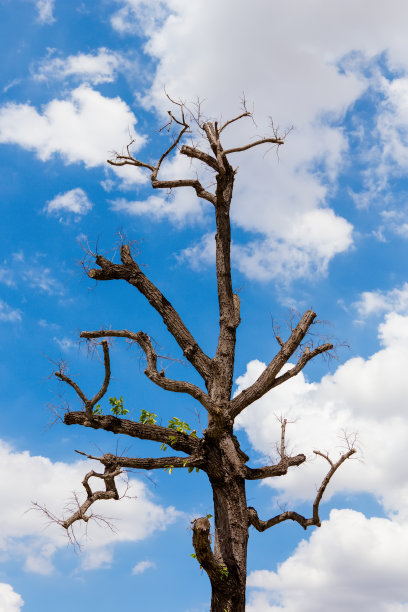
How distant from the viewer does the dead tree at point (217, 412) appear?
9.37 metres

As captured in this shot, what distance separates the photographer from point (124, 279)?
11031mm

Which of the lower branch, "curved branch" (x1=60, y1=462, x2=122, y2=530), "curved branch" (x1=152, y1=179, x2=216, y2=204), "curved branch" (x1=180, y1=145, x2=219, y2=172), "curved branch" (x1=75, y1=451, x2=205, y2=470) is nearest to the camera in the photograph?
the lower branch

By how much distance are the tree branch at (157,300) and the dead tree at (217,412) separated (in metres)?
0.02

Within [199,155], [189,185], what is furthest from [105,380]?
[199,155]

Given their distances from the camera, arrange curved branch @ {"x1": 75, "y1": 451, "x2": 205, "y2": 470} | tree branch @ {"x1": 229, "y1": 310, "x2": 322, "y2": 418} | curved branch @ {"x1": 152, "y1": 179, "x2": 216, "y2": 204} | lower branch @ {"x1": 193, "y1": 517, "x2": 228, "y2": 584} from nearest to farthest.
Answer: lower branch @ {"x1": 193, "y1": 517, "x2": 228, "y2": 584}, curved branch @ {"x1": 75, "y1": 451, "x2": 205, "y2": 470}, tree branch @ {"x1": 229, "y1": 310, "x2": 322, "y2": 418}, curved branch @ {"x1": 152, "y1": 179, "x2": 216, "y2": 204}

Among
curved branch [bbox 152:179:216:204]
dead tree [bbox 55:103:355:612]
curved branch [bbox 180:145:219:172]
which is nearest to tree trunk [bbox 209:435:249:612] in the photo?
dead tree [bbox 55:103:355:612]

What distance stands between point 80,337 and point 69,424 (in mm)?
1545

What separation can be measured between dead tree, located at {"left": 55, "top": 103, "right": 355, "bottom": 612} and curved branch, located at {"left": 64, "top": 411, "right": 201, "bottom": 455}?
0.02 metres

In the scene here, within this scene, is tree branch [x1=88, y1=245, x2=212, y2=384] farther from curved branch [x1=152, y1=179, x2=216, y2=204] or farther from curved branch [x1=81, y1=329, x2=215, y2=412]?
curved branch [x1=152, y1=179, x2=216, y2=204]

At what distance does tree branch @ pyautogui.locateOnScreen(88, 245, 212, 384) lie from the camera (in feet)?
35.2

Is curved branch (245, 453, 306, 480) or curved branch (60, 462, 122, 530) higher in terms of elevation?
curved branch (245, 453, 306, 480)

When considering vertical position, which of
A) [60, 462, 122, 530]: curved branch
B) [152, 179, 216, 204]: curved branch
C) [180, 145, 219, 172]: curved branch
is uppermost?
[180, 145, 219, 172]: curved branch

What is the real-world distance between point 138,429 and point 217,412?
1323 mm

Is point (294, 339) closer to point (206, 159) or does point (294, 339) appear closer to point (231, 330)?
point (231, 330)
